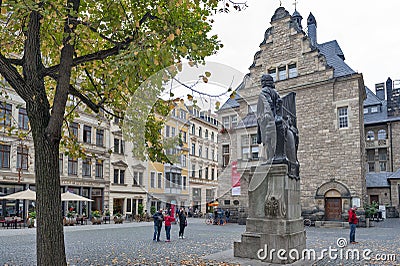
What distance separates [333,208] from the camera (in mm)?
30547

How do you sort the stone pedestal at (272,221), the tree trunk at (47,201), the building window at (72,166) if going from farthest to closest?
the building window at (72,166) → the stone pedestal at (272,221) → the tree trunk at (47,201)

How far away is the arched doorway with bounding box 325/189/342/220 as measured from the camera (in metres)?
30.2

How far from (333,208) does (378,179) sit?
20.6 m

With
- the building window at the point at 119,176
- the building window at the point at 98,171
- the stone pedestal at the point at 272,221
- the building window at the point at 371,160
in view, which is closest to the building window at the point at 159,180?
the stone pedestal at the point at 272,221

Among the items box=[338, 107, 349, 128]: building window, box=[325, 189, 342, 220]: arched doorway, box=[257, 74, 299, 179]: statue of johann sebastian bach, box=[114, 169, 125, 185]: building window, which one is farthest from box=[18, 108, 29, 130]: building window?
box=[257, 74, 299, 179]: statue of johann sebastian bach

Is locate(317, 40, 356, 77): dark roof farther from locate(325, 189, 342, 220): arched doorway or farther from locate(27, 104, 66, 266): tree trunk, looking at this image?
locate(27, 104, 66, 266): tree trunk

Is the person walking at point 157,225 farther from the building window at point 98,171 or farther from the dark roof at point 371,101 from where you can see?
the dark roof at point 371,101

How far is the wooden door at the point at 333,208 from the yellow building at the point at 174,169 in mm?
27449

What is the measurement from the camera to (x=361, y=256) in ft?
41.4

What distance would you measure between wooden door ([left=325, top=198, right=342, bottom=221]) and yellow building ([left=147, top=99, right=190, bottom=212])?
27.4m

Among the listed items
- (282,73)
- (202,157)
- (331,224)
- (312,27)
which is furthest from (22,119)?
(312,27)

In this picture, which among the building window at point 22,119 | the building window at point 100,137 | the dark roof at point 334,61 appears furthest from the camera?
the building window at point 100,137

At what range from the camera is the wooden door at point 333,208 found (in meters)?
30.2

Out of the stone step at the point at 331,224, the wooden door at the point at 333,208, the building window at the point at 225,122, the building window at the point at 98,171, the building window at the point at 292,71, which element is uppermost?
the building window at the point at 292,71
